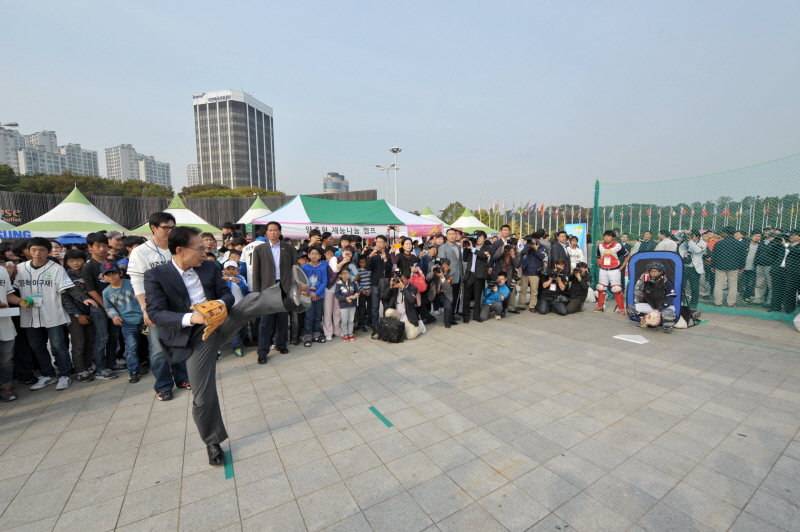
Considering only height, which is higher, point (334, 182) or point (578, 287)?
point (334, 182)

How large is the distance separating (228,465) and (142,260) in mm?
2365

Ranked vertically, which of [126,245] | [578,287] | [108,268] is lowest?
[578,287]

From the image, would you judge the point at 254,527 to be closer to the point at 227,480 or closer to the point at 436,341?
the point at 227,480

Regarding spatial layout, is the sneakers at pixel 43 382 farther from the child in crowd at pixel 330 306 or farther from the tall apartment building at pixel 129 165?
the tall apartment building at pixel 129 165

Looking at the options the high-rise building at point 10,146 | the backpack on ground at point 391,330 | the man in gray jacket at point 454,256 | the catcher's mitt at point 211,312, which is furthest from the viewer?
the high-rise building at point 10,146

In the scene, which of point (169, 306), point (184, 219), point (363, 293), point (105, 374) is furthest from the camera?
point (184, 219)

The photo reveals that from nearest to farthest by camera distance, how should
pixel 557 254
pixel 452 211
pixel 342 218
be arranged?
pixel 557 254
pixel 342 218
pixel 452 211

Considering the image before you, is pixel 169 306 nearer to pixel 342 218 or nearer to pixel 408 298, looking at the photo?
pixel 408 298

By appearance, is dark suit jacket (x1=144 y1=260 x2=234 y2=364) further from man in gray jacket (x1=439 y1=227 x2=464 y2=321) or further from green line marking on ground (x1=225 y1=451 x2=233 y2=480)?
man in gray jacket (x1=439 y1=227 x2=464 y2=321)

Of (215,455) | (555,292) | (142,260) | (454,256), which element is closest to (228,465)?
(215,455)

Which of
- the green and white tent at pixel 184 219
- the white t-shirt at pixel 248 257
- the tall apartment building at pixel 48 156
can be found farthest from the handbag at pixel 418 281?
the tall apartment building at pixel 48 156

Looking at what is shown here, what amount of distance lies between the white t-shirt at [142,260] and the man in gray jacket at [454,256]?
4641mm

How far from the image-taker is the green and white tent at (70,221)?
416 inches

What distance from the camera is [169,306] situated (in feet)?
8.63
